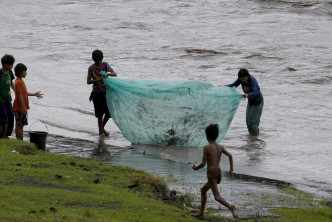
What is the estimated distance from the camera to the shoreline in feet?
19.4

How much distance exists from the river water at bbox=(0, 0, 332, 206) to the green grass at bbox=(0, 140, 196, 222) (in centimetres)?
117

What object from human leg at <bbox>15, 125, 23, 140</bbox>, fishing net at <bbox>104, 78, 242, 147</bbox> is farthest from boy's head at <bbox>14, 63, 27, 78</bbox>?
fishing net at <bbox>104, 78, 242, 147</bbox>

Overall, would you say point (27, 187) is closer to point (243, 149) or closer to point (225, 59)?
point (243, 149)

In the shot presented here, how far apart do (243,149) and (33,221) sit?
22.1 ft

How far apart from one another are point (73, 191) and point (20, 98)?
119 inches

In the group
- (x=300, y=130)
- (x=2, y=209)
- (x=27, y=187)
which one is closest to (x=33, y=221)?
(x=2, y=209)

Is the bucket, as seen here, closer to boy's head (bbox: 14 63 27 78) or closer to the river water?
the river water

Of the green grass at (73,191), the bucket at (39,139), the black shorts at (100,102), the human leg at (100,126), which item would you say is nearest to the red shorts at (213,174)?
the green grass at (73,191)

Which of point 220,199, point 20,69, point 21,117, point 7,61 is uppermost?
point 7,61

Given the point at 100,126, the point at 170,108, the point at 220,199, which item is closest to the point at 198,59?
the point at 100,126

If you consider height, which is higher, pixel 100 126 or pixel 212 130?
pixel 212 130

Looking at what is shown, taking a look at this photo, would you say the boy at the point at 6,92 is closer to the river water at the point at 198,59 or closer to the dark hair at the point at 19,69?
the dark hair at the point at 19,69

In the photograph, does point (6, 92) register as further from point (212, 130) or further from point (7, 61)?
point (212, 130)

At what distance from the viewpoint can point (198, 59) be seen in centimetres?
2231
